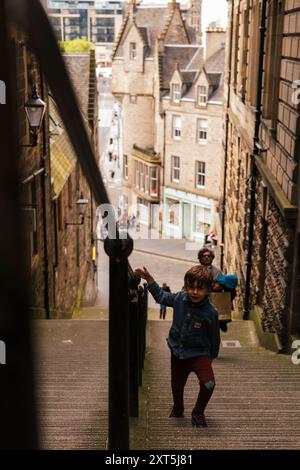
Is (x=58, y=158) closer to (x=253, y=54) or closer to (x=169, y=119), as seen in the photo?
(x=253, y=54)

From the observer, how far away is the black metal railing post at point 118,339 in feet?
6.94

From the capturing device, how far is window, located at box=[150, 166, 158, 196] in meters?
37.2

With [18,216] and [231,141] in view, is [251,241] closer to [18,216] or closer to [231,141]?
[231,141]

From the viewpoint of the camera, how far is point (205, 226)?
3503 centimetres

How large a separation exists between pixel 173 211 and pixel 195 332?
32316 mm

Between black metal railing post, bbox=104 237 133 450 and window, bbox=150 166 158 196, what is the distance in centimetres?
3462

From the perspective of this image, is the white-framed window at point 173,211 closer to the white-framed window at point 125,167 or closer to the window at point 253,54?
the white-framed window at point 125,167

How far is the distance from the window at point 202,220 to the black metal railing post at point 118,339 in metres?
31.8

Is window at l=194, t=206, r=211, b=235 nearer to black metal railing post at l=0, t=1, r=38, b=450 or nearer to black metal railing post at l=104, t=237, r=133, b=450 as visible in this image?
black metal railing post at l=104, t=237, r=133, b=450

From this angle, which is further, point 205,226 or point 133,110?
point 133,110

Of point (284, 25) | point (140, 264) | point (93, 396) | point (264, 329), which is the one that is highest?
point (284, 25)

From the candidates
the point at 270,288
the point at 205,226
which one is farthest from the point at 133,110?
the point at 270,288

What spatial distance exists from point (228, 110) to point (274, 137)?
38.9 feet

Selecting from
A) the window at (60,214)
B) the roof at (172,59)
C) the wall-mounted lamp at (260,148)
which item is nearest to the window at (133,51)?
the roof at (172,59)
